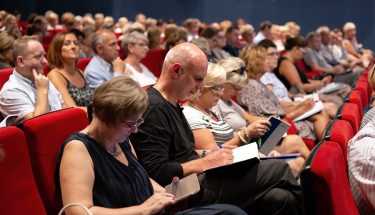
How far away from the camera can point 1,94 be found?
333 cm

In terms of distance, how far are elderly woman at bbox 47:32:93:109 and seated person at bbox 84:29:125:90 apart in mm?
591

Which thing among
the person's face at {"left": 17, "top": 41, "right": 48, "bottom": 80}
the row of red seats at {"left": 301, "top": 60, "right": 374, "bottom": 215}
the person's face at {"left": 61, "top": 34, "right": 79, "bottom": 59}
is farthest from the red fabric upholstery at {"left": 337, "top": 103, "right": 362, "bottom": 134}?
the person's face at {"left": 61, "top": 34, "right": 79, "bottom": 59}

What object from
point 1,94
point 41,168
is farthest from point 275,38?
point 41,168

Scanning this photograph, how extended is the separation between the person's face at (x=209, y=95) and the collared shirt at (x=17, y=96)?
97 cm

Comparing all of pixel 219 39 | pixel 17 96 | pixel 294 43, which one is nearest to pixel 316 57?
pixel 219 39

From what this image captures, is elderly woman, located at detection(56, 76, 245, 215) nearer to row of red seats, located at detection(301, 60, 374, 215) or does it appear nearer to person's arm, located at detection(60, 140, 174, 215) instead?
person's arm, located at detection(60, 140, 174, 215)

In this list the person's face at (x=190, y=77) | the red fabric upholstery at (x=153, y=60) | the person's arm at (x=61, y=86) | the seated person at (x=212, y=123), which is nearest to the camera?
the person's face at (x=190, y=77)

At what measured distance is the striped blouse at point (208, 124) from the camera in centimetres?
298

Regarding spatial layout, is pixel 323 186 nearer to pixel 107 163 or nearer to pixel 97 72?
pixel 107 163

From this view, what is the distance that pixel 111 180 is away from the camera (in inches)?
79.3

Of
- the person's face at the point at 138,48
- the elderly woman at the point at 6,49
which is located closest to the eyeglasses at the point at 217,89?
the elderly woman at the point at 6,49

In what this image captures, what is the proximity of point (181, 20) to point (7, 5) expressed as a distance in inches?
187

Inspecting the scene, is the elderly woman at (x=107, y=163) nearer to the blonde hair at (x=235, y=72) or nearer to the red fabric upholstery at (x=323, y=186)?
the red fabric upholstery at (x=323, y=186)

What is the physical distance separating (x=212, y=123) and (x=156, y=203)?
127 centimetres
